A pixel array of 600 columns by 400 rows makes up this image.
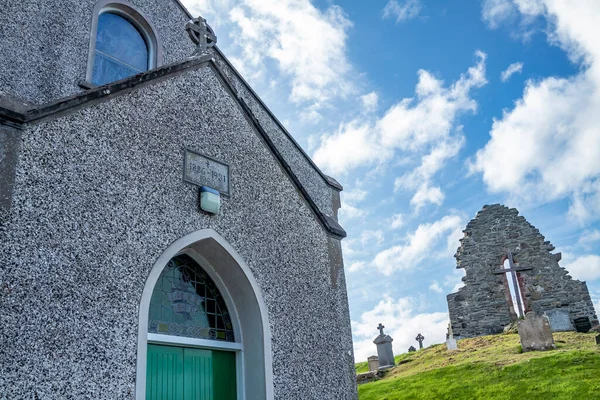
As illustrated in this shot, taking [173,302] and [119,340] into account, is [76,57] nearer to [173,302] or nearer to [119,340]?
[173,302]

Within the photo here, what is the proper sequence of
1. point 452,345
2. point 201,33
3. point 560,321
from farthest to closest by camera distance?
point 560,321, point 452,345, point 201,33

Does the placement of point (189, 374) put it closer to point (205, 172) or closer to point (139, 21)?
point (205, 172)

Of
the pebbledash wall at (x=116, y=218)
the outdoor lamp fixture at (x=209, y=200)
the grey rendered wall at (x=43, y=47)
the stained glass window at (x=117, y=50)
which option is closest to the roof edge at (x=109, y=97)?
A: the pebbledash wall at (x=116, y=218)

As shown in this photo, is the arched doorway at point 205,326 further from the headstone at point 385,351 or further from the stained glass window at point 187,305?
the headstone at point 385,351

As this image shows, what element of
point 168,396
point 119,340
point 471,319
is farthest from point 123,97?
point 471,319

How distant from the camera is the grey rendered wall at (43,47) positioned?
607 cm

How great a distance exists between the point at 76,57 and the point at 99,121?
2680 millimetres

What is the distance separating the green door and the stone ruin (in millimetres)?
17945

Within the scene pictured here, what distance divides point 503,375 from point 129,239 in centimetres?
1043

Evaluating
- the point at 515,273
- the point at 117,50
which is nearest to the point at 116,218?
the point at 117,50

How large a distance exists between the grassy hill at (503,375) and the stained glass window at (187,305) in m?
7.41

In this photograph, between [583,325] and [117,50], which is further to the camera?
[583,325]

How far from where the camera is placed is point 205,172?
18.7 ft

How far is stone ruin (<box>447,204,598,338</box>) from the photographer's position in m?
21.0
